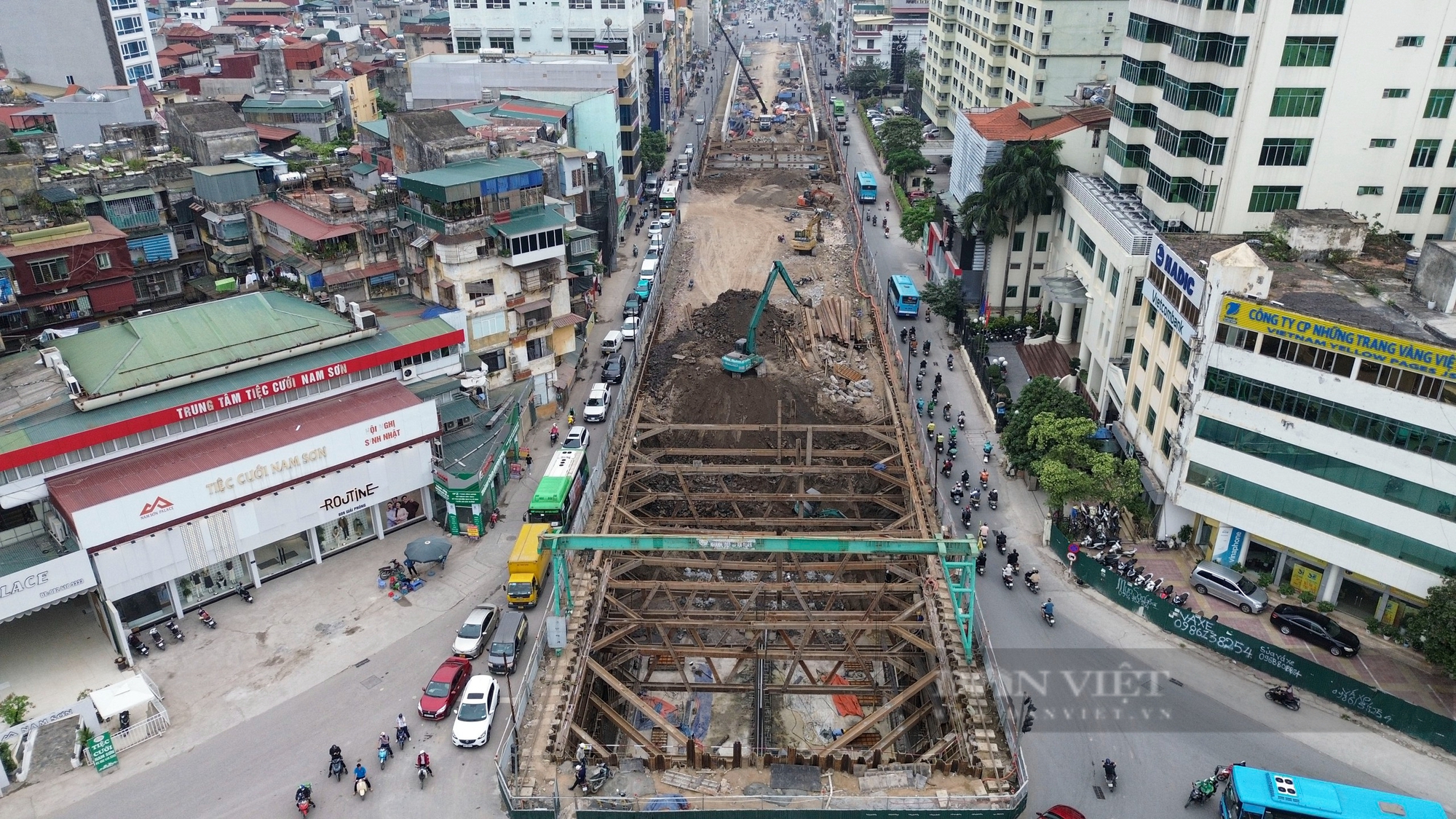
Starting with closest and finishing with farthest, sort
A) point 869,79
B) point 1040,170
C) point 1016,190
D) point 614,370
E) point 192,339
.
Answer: point 192,339 → point 614,370 → point 1040,170 → point 1016,190 → point 869,79

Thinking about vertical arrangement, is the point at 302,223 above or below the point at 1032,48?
below

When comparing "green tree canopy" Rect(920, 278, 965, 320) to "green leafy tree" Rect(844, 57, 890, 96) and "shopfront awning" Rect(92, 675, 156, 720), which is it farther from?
"green leafy tree" Rect(844, 57, 890, 96)

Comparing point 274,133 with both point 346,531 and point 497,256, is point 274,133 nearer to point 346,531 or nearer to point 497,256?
point 497,256

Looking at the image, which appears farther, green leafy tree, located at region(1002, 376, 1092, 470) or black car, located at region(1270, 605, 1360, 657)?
green leafy tree, located at region(1002, 376, 1092, 470)

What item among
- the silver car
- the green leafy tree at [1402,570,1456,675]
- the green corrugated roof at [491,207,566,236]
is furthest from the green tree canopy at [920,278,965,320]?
the green leafy tree at [1402,570,1456,675]

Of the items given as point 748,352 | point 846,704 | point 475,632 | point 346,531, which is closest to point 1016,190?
point 748,352
